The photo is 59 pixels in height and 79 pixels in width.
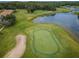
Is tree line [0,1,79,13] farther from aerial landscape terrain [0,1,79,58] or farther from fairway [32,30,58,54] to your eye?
fairway [32,30,58,54]

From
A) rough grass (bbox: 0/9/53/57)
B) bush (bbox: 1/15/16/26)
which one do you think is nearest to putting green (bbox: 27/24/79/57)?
rough grass (bbox: 0/9/53/57)

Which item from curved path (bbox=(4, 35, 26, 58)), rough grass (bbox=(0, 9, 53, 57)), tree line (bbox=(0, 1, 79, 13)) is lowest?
curved path (bbox=(4, 35, 26, 58))

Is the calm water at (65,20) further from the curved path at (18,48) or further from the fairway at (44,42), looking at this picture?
the curved path at (18,48)

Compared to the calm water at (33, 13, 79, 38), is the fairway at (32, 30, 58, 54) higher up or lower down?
lower down

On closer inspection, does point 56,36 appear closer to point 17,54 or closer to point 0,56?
point 17,54

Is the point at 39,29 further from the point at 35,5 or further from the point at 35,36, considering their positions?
the point at 35,5

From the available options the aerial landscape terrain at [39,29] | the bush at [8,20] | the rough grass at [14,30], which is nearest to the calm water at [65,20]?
the aerial landscape terrain at [39,29]
